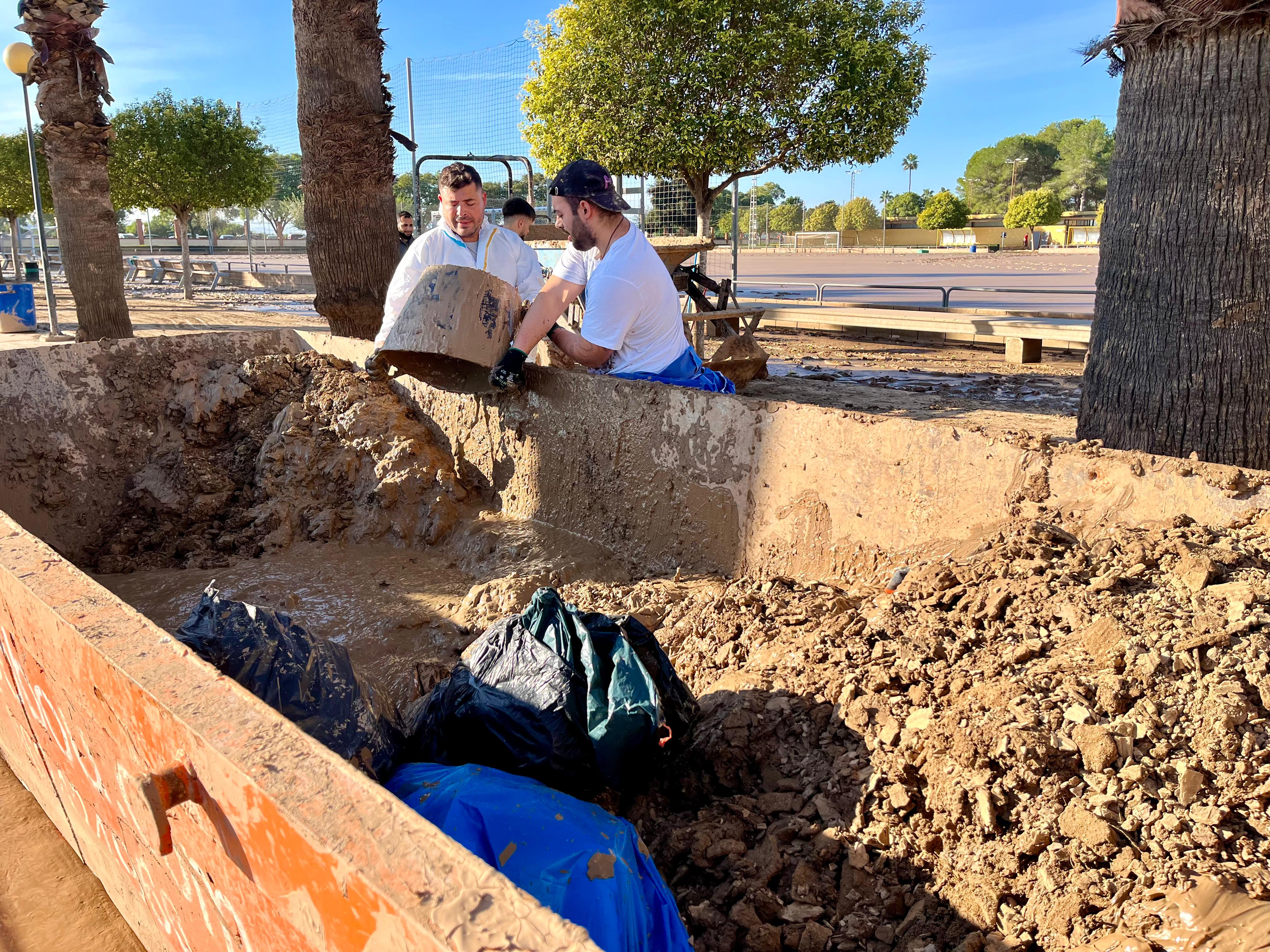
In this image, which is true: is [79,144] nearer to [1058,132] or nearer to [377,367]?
[377,367]

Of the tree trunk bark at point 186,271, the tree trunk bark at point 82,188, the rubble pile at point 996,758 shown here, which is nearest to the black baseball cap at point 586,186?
the rubble pile at point 996,758

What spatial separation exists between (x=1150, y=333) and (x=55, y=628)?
3.99 metres

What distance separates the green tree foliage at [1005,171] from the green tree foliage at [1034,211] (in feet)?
83.8

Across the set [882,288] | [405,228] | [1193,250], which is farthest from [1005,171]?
[1193,250]

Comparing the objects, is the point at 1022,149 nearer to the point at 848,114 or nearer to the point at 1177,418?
the point at 848,114

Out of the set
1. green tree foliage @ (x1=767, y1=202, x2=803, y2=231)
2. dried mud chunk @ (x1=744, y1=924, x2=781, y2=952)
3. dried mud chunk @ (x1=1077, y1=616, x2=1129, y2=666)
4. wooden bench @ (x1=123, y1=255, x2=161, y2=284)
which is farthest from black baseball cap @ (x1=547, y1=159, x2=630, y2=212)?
green tree foliage @ (x1=767, y1=202, x2=803, y2=231)

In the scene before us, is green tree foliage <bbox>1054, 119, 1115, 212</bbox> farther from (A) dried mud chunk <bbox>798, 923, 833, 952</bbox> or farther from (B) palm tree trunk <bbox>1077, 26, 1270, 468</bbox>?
(A) dried mud chunk <bbox>798, 923, 833, 952</bbox>

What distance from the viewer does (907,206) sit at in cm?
7925

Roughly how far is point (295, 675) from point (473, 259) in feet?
9.89

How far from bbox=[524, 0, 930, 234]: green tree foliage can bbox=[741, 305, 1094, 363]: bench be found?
8.45ft

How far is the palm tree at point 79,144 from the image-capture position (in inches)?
380

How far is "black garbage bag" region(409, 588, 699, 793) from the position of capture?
2.13 meters

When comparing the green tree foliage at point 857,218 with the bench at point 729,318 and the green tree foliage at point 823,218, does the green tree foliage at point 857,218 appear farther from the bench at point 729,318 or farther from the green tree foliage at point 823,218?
the bench at point 729,318

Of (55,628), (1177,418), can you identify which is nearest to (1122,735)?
(55,628)
